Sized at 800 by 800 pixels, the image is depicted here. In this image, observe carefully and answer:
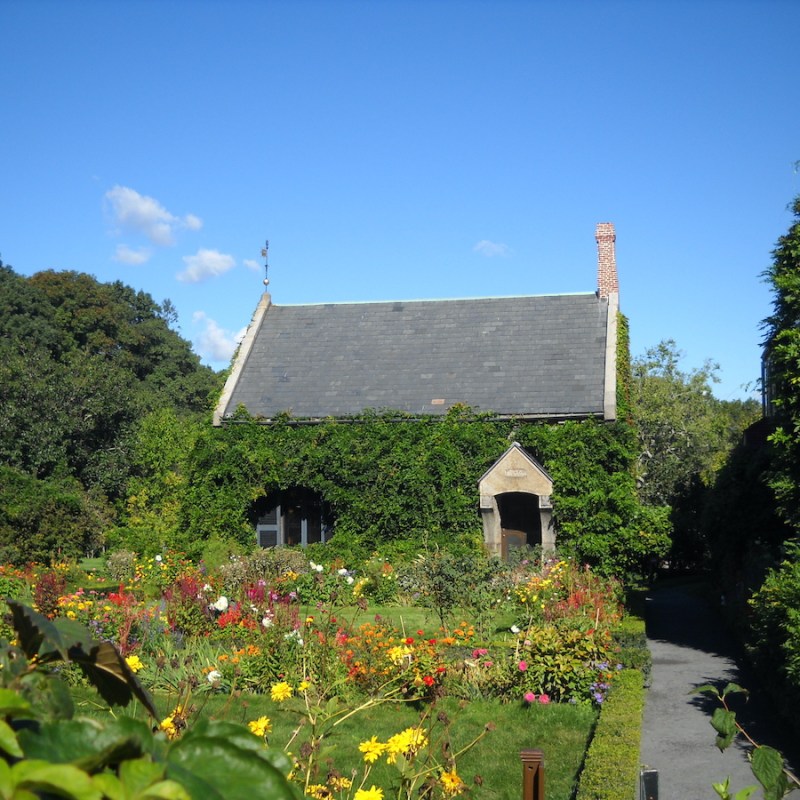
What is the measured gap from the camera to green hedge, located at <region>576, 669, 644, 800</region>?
281 inches

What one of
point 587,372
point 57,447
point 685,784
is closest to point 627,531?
point 587,372

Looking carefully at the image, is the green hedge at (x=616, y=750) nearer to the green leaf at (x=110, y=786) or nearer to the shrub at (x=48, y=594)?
the green leaf at (x=110, y=786)

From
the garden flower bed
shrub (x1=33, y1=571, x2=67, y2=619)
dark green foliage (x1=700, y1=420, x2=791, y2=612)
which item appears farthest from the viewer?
dark green foliage (x1=700, y1=420, x2=791, y2=612)

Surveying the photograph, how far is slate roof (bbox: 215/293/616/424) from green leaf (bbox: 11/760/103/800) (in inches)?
709

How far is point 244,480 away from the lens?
19781mm

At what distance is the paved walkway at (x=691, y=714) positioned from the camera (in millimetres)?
8742

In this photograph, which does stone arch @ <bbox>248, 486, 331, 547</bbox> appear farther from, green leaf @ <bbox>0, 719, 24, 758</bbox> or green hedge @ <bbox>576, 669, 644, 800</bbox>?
green leaf @ <bbox>0, 719, 24, 758</bbox>

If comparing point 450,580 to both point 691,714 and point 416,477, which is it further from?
point 691,714

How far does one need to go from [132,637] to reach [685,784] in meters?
7.30

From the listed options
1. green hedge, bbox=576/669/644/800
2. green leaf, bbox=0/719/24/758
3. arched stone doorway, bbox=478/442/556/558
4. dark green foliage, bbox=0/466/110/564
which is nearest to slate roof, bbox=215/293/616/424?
arched stone doorway, bbox=478/442/556/558

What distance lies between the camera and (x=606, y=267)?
21.5m

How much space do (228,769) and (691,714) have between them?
1126 centimetres

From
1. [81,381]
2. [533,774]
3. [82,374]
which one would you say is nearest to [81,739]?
[533,774]

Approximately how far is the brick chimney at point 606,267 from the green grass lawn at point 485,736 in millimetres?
13104
